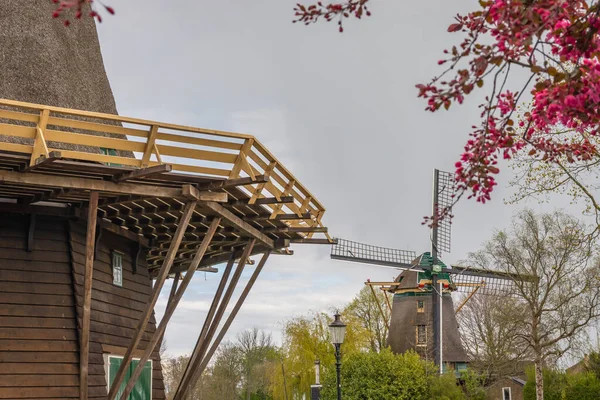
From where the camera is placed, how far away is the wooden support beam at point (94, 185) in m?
9.85

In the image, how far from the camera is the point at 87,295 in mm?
10539

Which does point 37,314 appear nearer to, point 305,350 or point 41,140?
point 41,140

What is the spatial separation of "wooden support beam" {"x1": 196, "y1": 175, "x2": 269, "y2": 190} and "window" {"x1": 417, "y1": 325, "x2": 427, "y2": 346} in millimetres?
23294

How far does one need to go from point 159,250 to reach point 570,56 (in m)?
12.3

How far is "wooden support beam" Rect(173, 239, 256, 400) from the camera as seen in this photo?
13.1 meters

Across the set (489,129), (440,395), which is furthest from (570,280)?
(489,129)

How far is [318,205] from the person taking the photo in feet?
44.0

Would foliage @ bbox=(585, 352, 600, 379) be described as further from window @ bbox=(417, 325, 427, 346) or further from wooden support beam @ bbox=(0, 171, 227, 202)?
wooden support beam @ bbox=(0, 171, 227, 202)

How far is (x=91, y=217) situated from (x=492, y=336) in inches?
1046

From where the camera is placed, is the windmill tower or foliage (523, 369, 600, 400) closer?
the windmill tower

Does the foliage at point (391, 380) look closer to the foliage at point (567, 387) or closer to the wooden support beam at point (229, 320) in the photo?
the foliage at point (567, 387)

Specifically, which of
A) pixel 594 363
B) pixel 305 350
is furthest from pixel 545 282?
pixel 305 350

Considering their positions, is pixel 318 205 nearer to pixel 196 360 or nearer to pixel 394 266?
pixel 196 360

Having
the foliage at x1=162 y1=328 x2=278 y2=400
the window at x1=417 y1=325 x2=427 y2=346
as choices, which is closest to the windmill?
the window at x1=417 y1=325 x2=427 y2=346
